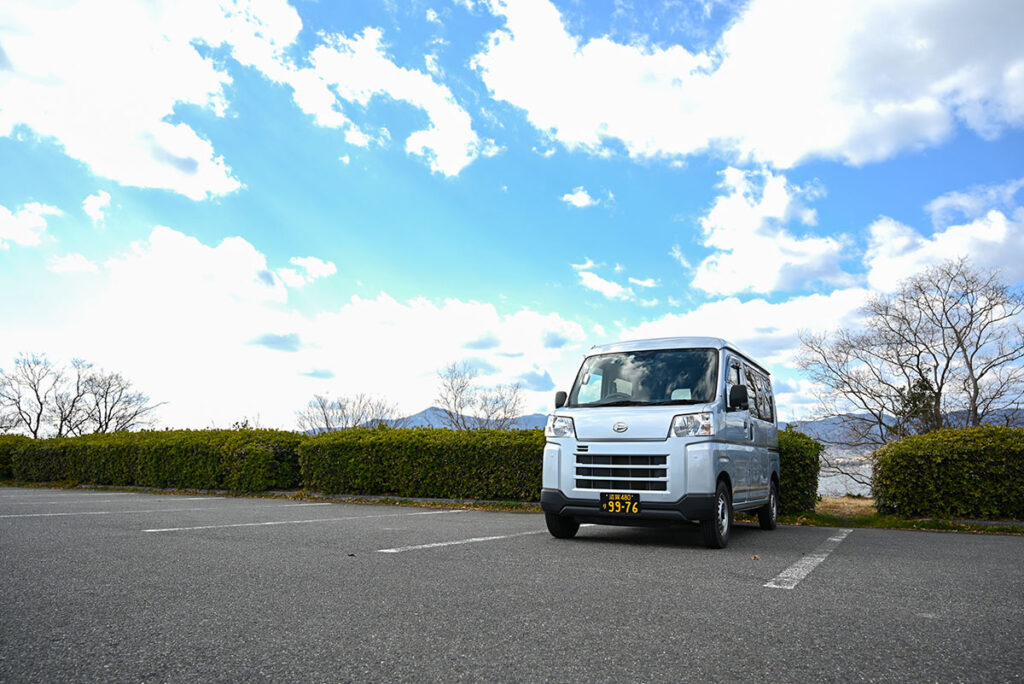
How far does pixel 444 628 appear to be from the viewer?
3715mm

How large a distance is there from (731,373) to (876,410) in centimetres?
2516

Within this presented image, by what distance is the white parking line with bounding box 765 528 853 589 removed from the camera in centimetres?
534

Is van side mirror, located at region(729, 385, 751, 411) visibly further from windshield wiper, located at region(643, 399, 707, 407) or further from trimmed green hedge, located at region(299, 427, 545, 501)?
trimmed green hedge, located at region(299, 427, 545, 501)

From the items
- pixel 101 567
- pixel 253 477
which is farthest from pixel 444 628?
pixel 253 477

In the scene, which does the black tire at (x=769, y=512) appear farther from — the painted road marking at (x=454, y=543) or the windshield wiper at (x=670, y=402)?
the painted road marking at (x=454, y=543)

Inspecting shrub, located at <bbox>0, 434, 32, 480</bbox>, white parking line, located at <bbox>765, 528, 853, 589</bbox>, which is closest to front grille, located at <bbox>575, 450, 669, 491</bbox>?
white parking line, located at <bbox>765, 528, 853, 589</bbox>

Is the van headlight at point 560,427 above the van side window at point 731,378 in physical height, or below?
below

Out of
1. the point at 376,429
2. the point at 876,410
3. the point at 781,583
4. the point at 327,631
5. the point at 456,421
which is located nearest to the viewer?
the point at 327,631

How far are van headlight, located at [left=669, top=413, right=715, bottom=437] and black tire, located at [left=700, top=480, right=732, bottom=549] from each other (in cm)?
64

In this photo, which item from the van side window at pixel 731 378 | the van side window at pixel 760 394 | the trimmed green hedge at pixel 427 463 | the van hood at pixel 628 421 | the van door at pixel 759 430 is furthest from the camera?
the trimmed green hedge at pixel 427 463

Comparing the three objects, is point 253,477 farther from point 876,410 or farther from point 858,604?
point 876,410

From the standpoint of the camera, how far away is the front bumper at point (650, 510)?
7062mm

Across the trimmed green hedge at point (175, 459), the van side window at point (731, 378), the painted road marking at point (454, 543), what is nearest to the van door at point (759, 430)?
the van side window at point (731, 378)

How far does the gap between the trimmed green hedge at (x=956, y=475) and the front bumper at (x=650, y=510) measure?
235 inches
